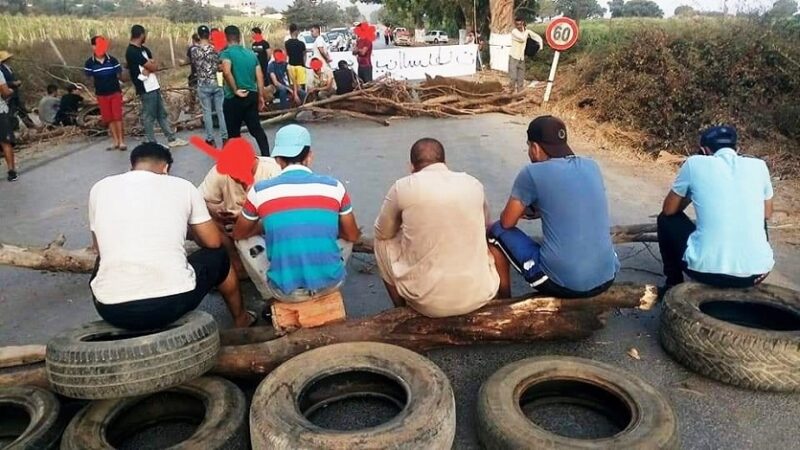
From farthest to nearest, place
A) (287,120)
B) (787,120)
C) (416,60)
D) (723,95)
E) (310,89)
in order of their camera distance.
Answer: (416,60), (310,89), (287,120), (723,95), (787,120)

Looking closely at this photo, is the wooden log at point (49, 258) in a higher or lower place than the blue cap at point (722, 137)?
lower

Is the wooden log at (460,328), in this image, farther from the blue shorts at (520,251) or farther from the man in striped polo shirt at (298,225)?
the man in striped polo shirt at (298,225)

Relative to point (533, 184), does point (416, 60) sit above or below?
above

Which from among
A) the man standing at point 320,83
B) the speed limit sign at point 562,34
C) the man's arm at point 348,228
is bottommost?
the man's arm at point 348,228

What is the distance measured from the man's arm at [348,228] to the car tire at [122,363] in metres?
1.19

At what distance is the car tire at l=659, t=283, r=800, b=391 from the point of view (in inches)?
122

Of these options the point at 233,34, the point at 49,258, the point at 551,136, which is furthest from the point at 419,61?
the point at 551,136

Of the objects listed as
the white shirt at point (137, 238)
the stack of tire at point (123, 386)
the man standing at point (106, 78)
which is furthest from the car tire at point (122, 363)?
the man standing at point (106, 78)

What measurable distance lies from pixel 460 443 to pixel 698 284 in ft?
6.43

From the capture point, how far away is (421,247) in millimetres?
3373

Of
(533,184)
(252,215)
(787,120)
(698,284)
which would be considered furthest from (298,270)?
(787,120)

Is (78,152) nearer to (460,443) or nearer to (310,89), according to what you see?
(310,89)

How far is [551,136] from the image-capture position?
360 cm

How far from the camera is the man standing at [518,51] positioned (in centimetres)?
1389
